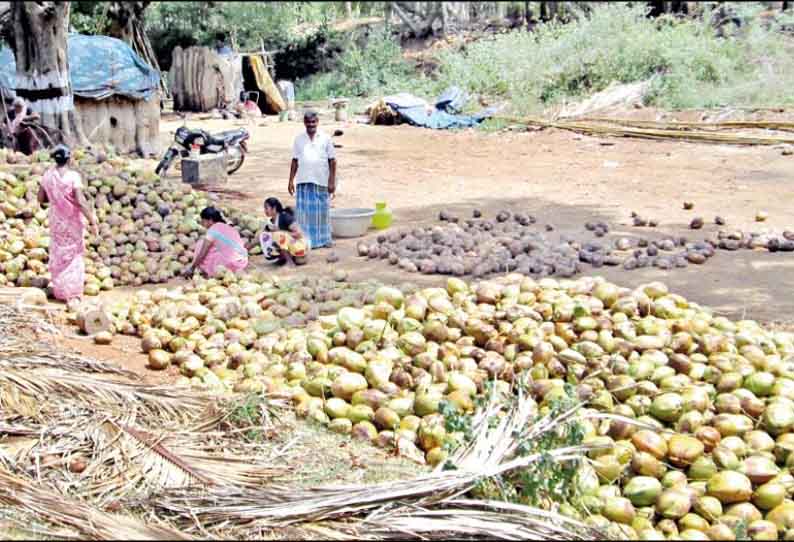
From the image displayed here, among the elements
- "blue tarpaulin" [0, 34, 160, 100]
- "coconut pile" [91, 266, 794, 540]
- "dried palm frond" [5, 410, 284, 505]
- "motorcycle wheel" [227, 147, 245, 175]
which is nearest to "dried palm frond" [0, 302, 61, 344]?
"coconut pile" [91, 266, 794, 540]

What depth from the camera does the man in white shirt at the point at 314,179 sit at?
8133 millimetres

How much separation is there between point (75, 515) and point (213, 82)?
19243 mm

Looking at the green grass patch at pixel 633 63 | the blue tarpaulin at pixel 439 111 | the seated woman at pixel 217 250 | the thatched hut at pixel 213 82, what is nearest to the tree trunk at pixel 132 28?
the thatched hut at pixel 213 82

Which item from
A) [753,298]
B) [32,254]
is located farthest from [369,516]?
[32,254]

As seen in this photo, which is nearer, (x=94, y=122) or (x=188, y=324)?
(x=188, y=324)

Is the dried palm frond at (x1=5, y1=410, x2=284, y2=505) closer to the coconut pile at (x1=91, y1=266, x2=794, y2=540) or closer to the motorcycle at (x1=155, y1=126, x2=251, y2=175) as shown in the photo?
the coconut pile at (x1=91, y1=266, x2=794, y2=540)

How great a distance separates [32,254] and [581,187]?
656 cm

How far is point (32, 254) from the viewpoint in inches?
299

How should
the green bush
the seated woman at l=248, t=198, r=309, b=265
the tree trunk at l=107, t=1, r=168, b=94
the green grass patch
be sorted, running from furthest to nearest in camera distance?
the green bush < the tree trunk at l=107, t=1, r=168, b=94 < the green grass patch < the seated woman at l=248, t=198, r=309, b=265

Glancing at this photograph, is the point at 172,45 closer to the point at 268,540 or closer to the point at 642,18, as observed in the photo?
the point at 642,18

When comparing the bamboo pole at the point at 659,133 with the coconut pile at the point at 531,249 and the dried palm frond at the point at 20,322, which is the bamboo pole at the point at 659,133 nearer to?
the coconut pile at the point at 531,249

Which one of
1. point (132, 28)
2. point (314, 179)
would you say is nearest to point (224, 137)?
point (314, 179)

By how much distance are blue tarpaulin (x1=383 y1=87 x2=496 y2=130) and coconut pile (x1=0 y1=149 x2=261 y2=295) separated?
850 cm

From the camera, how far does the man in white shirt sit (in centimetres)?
813
